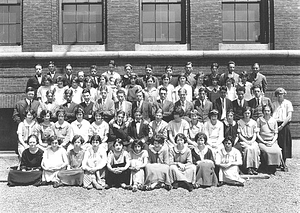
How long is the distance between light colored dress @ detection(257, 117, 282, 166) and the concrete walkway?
1595 millimetres

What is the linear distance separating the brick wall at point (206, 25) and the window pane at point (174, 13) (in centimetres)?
53

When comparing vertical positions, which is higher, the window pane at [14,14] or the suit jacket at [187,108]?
the window pane at [14,14]

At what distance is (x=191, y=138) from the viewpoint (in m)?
8.73

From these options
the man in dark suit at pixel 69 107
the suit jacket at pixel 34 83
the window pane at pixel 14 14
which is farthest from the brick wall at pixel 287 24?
the window pane at pixel 14 14

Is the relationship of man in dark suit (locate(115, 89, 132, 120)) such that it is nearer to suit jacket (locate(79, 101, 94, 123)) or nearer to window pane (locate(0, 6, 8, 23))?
suit jacket (locate(79, 101, 94, 123))

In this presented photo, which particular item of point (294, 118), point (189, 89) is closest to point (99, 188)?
point (189, 89)

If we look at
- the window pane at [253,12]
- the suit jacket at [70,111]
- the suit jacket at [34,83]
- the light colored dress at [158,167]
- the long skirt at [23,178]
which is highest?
the window pane at [253,12]

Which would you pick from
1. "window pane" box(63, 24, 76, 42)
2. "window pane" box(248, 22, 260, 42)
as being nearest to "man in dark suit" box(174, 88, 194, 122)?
"window pane" box(248, 22, 260, 42)

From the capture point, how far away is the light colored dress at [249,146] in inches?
331

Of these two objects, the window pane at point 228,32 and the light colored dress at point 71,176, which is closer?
the light colored dress at point 71,176

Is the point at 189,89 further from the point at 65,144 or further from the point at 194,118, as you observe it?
the point at 65,144

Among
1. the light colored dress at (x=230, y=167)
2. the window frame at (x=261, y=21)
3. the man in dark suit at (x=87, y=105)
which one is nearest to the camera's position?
the light colored dress at (x=230, y=167)

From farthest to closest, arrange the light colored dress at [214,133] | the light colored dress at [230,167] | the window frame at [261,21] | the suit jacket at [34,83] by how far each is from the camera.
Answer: the window frame at [261,21] → the suit jacket at [34,83] → the light colored dress at [214,133] → the light colored dress at [230,167]

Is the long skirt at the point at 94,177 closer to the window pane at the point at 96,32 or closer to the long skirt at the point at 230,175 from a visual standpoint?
the long skirt at the point at 230,175
